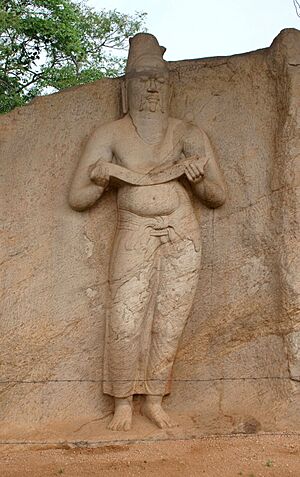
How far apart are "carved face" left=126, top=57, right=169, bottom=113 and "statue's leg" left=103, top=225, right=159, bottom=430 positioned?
0.99m

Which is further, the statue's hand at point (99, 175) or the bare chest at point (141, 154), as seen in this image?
the bare chest at point (141, 154)

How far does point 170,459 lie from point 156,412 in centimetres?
60

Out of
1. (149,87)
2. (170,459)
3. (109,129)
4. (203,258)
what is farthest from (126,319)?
(149,87)

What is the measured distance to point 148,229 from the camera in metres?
6.38

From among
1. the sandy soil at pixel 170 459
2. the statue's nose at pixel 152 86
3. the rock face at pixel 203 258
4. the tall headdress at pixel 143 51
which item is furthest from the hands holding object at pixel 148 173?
the sandy soil at pixel 170 459

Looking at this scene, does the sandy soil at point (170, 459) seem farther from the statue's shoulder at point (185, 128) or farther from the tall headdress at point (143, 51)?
the tall headdress at point (143, 51)

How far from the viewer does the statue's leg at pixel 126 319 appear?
627cm

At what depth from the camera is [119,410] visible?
6324 millimetres

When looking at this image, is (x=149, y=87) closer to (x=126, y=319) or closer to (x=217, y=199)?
(x=217, y=199)

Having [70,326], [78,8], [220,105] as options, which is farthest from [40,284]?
[78,8]

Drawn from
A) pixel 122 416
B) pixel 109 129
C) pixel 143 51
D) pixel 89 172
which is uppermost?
pixel 143 51

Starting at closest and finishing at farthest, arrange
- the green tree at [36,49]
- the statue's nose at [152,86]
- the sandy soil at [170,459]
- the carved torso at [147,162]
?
1. the sandy soil at [170,459]
2. the carved torso at [147,162]
3. the statue's nose at [152,86]
4. the green tree at [36,49]

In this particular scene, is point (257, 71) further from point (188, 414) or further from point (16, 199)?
point (188, 414)

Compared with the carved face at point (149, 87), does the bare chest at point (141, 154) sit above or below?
below
